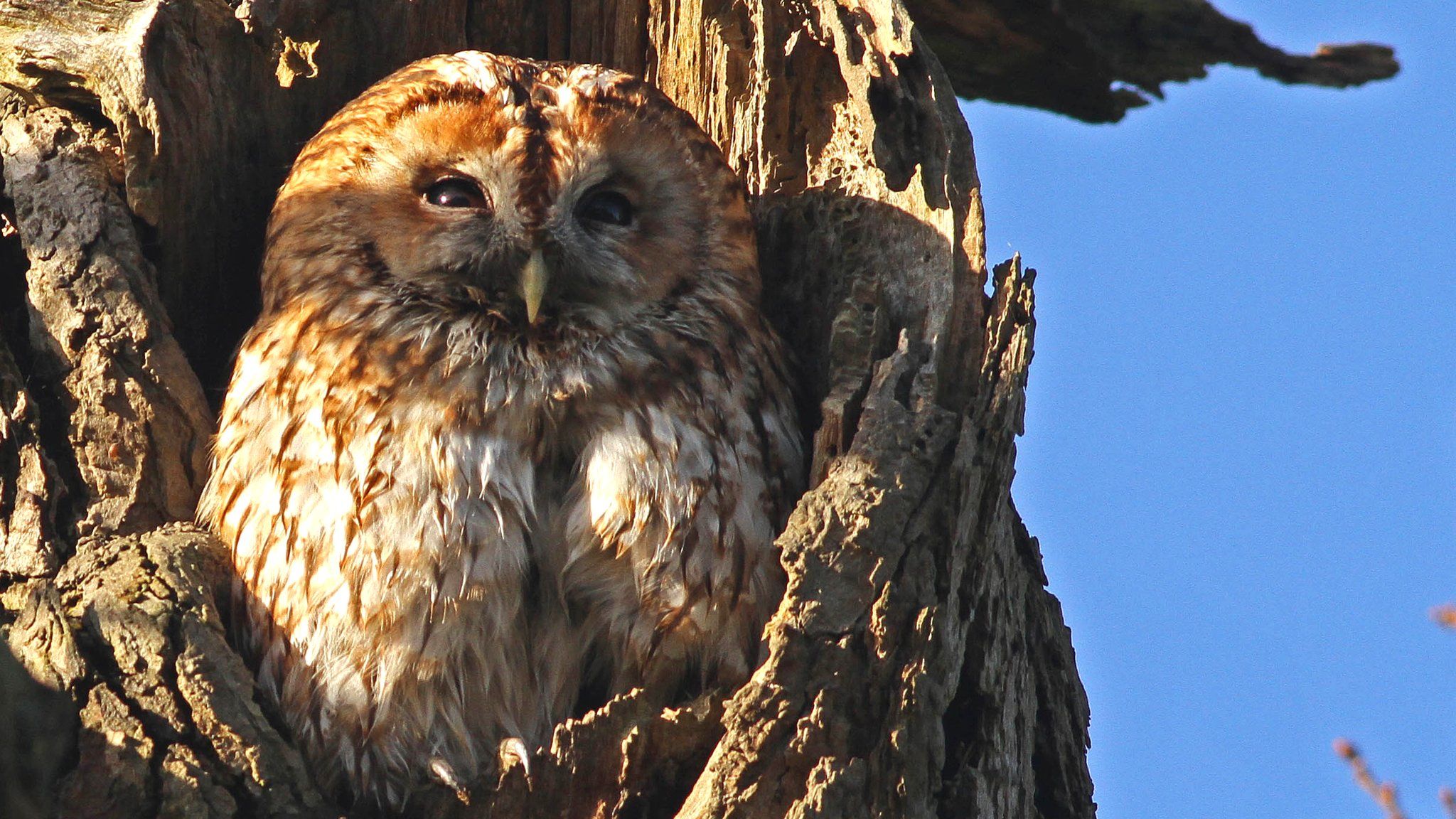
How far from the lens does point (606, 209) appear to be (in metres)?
3.13

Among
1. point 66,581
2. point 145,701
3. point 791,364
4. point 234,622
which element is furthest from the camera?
point 791,364

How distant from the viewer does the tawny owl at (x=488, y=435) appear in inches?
106

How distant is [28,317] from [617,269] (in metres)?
1.07

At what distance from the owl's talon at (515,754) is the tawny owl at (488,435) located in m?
0.08

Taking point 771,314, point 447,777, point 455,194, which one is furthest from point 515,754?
point 771,314

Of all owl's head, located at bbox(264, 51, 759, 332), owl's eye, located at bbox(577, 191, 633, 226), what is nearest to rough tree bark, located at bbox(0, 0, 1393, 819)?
owl's head, located at bbox(264, 51, 759, 332)

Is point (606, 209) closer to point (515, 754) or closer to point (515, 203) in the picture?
point (515, 203)

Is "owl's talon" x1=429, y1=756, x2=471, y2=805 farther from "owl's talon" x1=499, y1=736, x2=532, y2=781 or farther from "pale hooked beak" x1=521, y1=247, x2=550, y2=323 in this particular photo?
"pale hooked beak" x1=521, y1=247, x2=550, y2=323

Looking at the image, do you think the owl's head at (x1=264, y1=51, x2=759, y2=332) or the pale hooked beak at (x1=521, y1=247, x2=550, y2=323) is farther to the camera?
the owl's head at (x1=264, y1=51, x2=759, y2=332)

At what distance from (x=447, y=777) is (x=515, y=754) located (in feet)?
0.42

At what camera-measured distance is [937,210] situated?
305 cm

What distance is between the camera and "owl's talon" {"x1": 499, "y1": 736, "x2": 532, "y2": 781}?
2.59 meters

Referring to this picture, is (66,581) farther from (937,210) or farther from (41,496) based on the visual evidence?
(937,210)

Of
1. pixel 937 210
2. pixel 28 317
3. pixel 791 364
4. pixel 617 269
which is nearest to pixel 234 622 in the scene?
pixel 28 317
